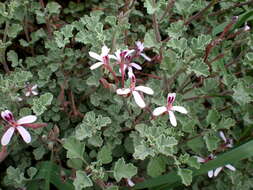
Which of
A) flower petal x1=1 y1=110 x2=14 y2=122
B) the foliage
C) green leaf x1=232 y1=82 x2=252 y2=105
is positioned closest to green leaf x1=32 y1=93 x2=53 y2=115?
the foliage

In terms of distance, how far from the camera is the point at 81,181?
139 centimetres

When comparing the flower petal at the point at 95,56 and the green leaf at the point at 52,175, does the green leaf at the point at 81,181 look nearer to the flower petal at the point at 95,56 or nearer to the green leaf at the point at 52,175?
the green leaf at the point at 52,175

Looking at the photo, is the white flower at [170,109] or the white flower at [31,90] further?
the white flower at [31,90]

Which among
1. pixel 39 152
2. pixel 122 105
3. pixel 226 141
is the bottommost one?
pixel 226 141

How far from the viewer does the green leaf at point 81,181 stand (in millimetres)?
1380

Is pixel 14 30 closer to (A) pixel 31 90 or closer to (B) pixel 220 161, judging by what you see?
(A) pixel 31 90

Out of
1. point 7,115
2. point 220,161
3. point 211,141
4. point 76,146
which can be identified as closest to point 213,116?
point 211,141

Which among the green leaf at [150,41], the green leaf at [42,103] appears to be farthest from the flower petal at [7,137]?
the green leaf at [150,41]

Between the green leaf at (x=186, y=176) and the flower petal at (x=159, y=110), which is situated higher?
the flower petal at (x=159, y=110)

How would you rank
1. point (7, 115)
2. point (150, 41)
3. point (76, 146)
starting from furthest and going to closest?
point (150, 41), point (76, 146), point (7, 115)

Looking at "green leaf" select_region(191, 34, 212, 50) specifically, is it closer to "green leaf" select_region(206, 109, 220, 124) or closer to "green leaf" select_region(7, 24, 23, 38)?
"green leaf" select_region(206, 109, 220, 124)

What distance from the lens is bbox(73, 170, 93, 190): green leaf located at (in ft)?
4.53

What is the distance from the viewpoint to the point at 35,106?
1476 millimetres

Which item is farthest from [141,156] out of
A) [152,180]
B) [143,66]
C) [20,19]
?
[20,19]
